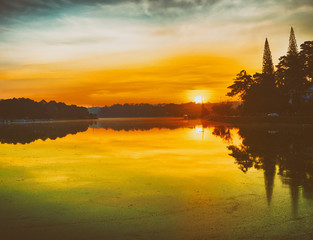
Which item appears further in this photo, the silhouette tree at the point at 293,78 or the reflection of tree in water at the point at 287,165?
the silhouette tree at the point at 293,78

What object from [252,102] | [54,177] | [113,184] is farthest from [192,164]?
[252,102]

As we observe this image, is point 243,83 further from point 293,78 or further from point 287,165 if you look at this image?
point 287,165

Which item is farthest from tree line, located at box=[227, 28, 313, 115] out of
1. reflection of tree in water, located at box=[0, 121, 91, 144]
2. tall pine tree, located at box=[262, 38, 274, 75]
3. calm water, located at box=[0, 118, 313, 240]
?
calm water, located at box=[0, 118, 313, 240]

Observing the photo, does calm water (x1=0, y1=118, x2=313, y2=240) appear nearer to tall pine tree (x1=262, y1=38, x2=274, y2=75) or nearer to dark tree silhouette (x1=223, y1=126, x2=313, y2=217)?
Result: dark tree silhouette (x1=223, y1=126, x2=313, y2=217)

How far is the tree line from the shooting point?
78.0 meters

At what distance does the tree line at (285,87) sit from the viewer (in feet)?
256

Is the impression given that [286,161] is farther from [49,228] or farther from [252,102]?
[252,102]

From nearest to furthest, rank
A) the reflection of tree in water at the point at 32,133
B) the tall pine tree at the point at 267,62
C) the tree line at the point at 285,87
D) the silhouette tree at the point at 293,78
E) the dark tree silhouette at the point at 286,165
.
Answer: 1. the dark tree silhouette at the point at 286,165
2. the reflection of tree in water at the point at 32,133
3. the tree line at the point at 285,87
4. the silhouette tree at the point at 293,78
5. the tall pine tree at the point at 267,62

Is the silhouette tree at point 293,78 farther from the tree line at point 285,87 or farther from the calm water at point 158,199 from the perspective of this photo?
the calm water at point 158,199

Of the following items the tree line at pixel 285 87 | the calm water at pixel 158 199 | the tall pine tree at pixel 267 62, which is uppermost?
the tall pine tree at pixel 267 62

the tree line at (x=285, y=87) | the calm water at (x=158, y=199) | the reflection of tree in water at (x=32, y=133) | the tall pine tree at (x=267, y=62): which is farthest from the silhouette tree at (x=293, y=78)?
the calm water at (x=158, y=199)

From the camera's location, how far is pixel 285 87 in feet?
298

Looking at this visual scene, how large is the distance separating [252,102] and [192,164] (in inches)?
2619

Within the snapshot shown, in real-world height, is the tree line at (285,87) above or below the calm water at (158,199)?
above
